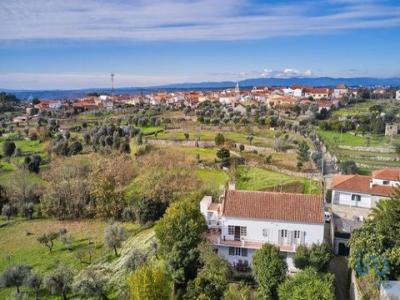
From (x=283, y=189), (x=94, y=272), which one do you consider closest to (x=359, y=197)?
(x=283, y=189)

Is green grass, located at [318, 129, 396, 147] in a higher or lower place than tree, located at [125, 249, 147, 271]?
higher

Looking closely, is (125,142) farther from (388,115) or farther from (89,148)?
(388,115)

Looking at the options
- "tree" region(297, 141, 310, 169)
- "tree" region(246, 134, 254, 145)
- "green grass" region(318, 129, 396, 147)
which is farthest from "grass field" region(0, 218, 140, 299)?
"green grass" region(318, 129, 396, 147)

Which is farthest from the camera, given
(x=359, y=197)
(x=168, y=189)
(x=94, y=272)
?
(x=168, y=189)

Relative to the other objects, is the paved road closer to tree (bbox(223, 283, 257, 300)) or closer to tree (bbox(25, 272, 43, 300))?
tree (bbox(223, 283, 257, 300))

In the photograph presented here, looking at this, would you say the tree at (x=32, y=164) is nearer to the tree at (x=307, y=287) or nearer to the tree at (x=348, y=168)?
the tree at (x=348, y=168)

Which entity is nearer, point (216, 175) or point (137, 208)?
point (137, 208)

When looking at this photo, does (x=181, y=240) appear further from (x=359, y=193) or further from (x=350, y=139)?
(x=350, y=139)
